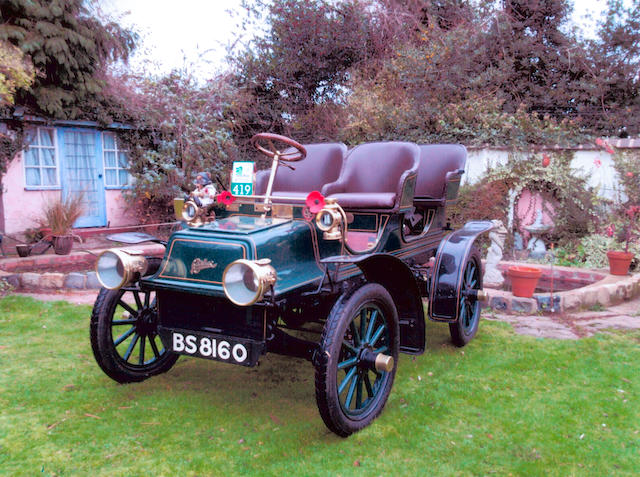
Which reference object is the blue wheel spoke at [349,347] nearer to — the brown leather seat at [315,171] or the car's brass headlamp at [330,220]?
the car's brass headlamp at [330,220]

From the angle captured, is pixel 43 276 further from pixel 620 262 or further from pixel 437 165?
pixel 620 262

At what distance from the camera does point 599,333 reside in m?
4.32

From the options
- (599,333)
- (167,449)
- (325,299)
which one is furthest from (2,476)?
(599,333)

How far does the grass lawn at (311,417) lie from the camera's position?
238 cm

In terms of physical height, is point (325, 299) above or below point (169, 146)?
below

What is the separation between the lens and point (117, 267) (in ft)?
8.89

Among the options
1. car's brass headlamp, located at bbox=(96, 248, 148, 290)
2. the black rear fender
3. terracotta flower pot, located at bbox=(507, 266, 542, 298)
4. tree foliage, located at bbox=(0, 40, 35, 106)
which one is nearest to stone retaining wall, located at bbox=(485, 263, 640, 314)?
terracotta flower pot, located at bbox=(507, 266, 542, 298)

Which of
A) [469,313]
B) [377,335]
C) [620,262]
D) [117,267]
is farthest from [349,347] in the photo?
[620,262]

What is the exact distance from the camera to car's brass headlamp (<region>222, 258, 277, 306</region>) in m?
2.29

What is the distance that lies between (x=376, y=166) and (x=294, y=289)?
1.76 meters

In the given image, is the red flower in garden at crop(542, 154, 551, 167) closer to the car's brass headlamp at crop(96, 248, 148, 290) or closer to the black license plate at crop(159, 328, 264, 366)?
the black license plate at crop(159, 328, 264, 366)

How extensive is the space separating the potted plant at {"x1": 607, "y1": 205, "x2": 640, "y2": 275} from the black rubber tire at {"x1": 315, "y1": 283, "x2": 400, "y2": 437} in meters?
4.12

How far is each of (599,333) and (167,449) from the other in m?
3.69

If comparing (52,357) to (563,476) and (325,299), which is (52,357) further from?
(563,476)
